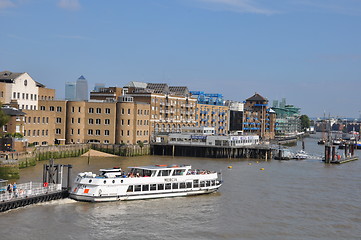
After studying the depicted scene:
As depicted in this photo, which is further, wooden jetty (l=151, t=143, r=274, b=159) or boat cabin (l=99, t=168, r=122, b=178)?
wooden jetty (l=151, t=143, r=274, b=159)

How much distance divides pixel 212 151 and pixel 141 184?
6351cm

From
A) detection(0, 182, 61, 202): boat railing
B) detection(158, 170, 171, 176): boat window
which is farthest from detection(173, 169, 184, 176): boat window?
detection(0, 182, 61, 202): boat railing

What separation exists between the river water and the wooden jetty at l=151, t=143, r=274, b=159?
44.5m

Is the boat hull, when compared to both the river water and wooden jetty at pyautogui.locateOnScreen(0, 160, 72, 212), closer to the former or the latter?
the river water

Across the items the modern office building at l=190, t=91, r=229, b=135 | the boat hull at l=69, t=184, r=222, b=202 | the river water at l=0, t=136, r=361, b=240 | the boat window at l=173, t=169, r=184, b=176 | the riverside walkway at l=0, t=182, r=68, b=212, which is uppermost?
the modern office building at l=190, t=91, r=229, b=135

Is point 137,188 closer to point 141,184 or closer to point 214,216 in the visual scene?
point 141,184

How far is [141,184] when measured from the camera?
56.9 m

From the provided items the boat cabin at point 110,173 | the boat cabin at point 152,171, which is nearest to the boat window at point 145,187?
the boat cabin at point 152,171

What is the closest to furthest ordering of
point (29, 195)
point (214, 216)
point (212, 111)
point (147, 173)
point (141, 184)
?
point (29, 195), point (214, 216), point (141, 184), point (147, 173), point (212, 111)

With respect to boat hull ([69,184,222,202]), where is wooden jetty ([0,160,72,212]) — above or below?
above

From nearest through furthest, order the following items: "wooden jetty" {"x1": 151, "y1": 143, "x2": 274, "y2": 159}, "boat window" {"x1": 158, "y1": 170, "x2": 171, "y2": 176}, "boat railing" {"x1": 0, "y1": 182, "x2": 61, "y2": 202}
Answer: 1. "boat railing" {"x1": 0, "y1": 182, "x2": 61, "y2": 202}
2. "boat window" {"x1": 158, "y1": 170, "x2": 171, "y2": 176}
3. "wooden jetty" {"x1": 151, "y1": 143, "x2": 274, "y2": 159}

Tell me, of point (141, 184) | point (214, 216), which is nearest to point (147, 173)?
point (141, 184)

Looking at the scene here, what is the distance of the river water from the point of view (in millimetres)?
44125

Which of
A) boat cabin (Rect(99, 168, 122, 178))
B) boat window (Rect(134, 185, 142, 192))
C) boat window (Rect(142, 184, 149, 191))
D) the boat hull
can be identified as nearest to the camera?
the boat hull
